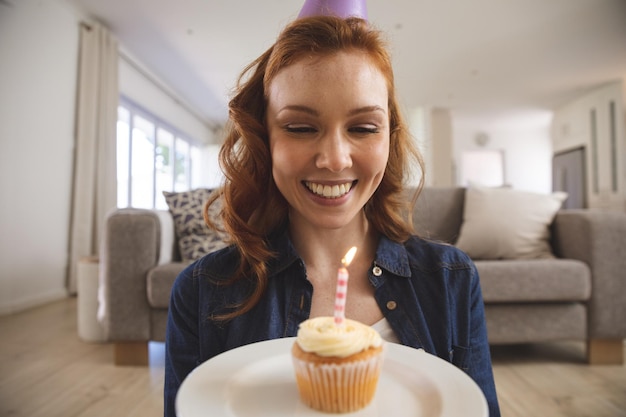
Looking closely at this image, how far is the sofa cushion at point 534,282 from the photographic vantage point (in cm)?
196

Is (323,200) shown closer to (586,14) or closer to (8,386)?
(8,386)

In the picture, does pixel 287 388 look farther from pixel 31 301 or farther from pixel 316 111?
pixel 31 301

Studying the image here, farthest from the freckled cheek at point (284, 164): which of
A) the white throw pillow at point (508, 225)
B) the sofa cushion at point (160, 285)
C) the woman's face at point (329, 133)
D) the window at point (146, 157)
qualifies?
the window at point (146, 157)

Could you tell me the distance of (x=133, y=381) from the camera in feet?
6.03

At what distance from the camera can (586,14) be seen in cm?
434

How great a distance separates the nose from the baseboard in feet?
11.6

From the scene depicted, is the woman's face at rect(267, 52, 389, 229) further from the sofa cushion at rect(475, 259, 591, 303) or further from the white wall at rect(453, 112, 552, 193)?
the white wall at rect(453, 112, 552, 193)

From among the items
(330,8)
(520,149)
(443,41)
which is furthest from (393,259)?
(520,149)

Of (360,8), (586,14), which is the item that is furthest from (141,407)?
(586,14)

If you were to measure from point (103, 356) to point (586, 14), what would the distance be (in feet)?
18.8

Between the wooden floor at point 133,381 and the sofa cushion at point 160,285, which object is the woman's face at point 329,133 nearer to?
the wooden floor at point 133,381

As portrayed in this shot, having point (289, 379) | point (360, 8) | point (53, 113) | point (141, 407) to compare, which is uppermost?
point (53, 113)

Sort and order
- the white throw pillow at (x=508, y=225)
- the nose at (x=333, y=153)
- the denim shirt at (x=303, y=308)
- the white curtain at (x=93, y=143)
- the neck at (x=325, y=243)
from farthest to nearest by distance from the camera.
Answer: the white curtain at (x=93, y=143), the white throw pillow at (x=508, y=225), the neck at (x=325, y=243), the denim shirt at (x=303, y=308), the nose at (x=333, y=153)

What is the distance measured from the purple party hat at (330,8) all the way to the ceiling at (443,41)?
198cm
